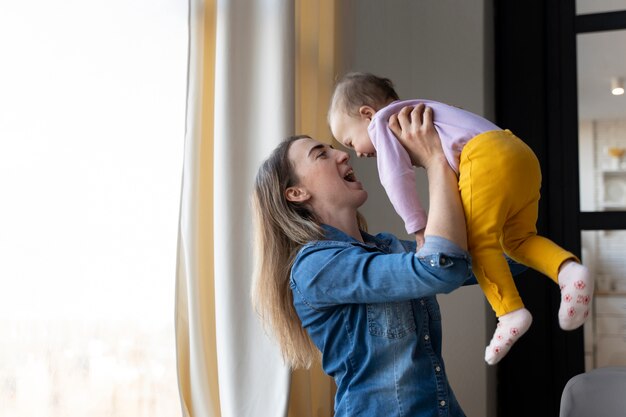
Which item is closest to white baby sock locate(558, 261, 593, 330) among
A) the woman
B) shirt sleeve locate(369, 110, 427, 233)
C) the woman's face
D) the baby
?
the baby

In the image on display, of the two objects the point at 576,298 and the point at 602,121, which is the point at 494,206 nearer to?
the point at 576,298

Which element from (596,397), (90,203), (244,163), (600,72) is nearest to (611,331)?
(600,72)

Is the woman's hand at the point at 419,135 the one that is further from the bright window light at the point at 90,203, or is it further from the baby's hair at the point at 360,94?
the bright window light at the point at 90,203

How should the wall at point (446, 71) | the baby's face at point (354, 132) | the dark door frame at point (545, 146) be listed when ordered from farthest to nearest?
the dark door frame at point (545, 146)
the wall at point (446, 71)
the baby's face at point (354, 132)

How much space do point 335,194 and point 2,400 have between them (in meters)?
0.75

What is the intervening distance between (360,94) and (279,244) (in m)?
0.35

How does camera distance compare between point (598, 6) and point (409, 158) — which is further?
point (598, 6)

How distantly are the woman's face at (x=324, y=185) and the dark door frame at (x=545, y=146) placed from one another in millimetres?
1651

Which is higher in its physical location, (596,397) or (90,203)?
(90,203)

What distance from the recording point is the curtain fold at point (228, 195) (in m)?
1.96

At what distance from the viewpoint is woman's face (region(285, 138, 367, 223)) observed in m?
1.69

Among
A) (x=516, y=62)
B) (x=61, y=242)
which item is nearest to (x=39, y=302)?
(x=61, y=242)

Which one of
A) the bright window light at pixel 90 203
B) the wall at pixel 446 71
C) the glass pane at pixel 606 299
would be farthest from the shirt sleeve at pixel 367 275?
the glass pane at pixel 606 299

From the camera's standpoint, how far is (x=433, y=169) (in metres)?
1.49
